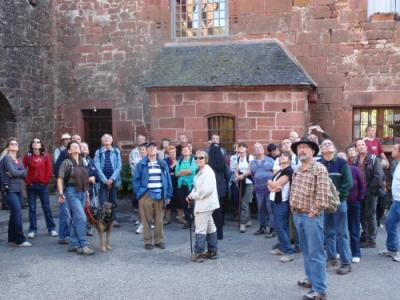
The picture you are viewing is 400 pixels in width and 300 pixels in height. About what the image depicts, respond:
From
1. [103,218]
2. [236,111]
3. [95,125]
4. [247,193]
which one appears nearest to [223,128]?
[236,111]

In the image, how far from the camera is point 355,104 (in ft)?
42.8

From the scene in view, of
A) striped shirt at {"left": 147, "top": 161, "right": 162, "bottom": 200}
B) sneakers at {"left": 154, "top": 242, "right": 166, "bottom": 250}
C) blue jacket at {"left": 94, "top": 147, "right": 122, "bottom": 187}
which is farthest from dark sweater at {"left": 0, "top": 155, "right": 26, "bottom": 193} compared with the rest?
sneakers at {"left": 154, "top": 242, "right": 166, "bottom": 250}

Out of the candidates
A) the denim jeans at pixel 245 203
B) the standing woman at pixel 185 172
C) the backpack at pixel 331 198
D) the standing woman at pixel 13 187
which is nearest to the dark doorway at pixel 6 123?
the standing woman at pixel 13 187

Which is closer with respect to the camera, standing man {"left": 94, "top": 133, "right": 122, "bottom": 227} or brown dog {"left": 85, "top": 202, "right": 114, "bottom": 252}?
brown dog {"left": 85, "top": 202, "right": 114, "bottom": 252}

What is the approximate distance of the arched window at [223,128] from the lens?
12867 millimetres

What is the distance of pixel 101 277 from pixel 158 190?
2.03 m

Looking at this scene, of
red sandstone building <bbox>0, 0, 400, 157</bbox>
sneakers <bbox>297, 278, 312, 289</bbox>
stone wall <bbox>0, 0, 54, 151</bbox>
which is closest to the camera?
sneakers <bbox>297, 278, 312, 289</bbox>

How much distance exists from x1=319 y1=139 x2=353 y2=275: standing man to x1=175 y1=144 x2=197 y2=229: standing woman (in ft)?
11.5

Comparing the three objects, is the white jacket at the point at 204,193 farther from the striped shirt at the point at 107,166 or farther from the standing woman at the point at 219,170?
the striped shirt at the point at 107,166

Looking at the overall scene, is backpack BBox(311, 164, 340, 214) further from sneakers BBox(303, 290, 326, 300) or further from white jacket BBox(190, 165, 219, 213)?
white jacket BBox(190, 165, 219, 213)

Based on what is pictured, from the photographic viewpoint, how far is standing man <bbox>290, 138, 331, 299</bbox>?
19.1 feet

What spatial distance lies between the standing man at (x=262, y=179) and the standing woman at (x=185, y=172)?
1283 mm

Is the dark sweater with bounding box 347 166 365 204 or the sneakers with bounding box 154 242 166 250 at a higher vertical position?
the dark sweater with bounding box 347 166 365 204

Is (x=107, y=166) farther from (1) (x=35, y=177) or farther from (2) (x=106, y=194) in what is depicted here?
(1) (x=35, y=177)
